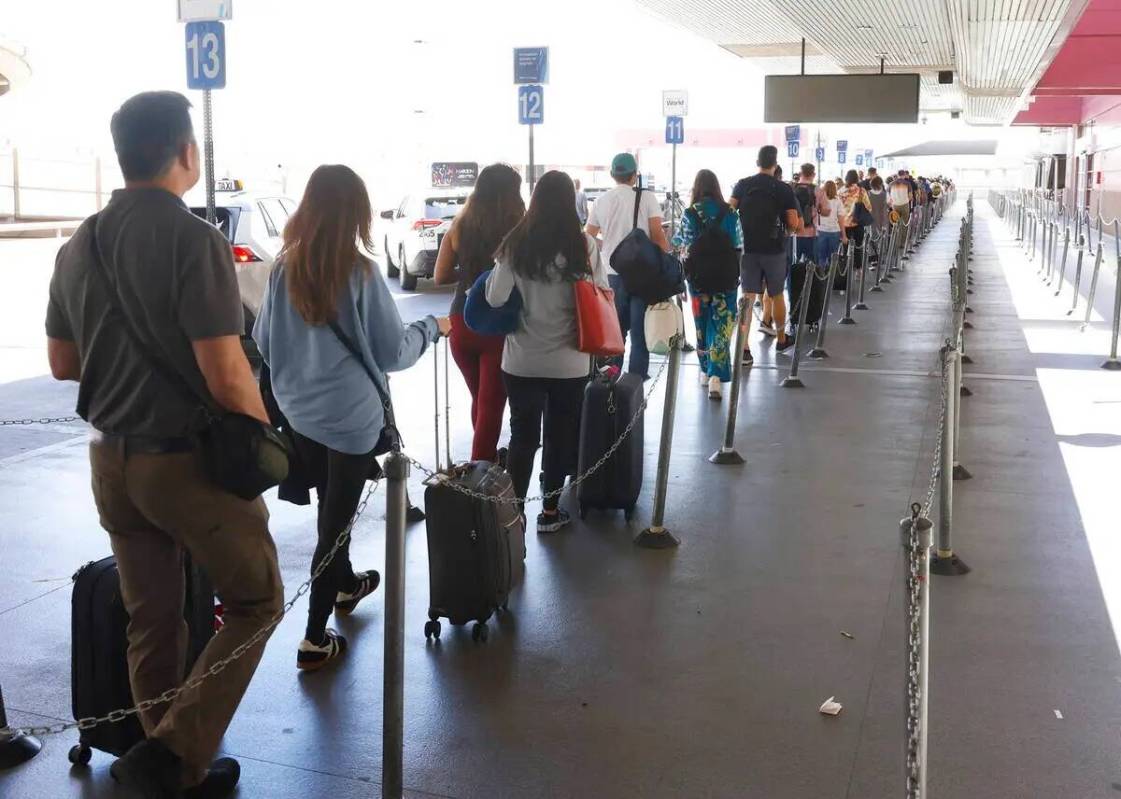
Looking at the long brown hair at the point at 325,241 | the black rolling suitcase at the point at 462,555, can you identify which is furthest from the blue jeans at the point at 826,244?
the long brown hair at the point at 325,241

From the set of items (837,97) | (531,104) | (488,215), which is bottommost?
(488,215)

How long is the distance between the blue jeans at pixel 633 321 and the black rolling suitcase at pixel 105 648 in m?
5.09

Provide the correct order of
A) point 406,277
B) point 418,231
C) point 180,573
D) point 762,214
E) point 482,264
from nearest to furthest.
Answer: point 180,573, point 482,264, point 762,214, point 418,231, point 406,277

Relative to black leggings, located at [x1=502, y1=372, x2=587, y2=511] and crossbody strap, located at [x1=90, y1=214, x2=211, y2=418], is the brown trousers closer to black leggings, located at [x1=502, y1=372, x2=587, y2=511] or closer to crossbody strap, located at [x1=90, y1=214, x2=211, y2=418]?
crossbody strap, located at [x1=90, y1=214, x2=211, y2=418]

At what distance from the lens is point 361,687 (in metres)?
4.41

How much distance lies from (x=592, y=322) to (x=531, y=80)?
7935 millimetres

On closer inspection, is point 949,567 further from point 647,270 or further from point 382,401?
point 647,270

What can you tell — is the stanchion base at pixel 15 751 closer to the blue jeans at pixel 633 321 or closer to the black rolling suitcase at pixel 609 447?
the black rolling suitcase at pixel 609 447

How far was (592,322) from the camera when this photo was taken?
18.8ft

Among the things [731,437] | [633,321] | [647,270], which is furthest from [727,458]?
[633,321]

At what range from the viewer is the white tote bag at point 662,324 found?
7789 mm

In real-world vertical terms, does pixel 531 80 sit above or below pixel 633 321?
above

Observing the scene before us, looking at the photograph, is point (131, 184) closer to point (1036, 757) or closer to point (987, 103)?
point (1036, 757)

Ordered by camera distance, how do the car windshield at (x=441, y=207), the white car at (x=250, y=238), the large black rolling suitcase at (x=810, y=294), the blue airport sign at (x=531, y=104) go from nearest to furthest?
the white car at (x=250, y=238) < the blue airport sign at (x=531, y=104) < the large black rolling suitcase at (x=810, y=294) < the car windshield at (x=441, y=207)
